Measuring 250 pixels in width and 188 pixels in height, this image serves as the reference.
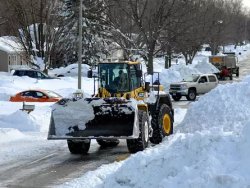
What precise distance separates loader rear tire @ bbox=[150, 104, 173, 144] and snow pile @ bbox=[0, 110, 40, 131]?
5041 mm

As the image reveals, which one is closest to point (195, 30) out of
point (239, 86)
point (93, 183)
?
point (239, 86)

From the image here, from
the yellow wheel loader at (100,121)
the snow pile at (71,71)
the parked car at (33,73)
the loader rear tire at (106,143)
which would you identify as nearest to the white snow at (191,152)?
the yellow wheel loader at (100,121)

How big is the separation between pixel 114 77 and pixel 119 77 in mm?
177

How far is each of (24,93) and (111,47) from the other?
2802cm

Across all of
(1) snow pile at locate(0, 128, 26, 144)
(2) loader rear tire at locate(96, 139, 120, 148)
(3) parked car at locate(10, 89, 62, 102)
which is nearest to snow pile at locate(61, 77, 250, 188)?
(2) loader rear tire at locate(96, 139, 120, 148)

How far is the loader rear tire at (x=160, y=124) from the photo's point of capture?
1595 centimetres

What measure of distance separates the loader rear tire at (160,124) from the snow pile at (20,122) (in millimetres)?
5041

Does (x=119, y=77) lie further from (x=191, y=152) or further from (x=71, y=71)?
(x=71, y=71)

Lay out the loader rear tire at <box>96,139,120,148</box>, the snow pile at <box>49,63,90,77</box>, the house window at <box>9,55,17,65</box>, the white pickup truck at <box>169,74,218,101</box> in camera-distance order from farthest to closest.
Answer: the house window at <box>9,55,17,65</box>
the snow pile at <box>49,63,90,77</box>
the white pickup truck at <box>169,74,218,101</box>
the loader rear tire at <box>96,139,120,148</box>

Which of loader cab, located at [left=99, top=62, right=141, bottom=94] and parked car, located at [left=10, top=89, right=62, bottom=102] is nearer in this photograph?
loader cab, located at [left=99, top=62, right=141, bottom=94]

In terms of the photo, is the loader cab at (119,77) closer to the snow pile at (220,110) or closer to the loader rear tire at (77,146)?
the loader rear tire at (77,146)

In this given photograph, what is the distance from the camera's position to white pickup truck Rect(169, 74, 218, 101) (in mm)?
37000

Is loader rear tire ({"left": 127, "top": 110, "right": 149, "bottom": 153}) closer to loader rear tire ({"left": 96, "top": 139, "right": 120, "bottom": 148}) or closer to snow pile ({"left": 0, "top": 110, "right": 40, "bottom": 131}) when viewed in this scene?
loader rear tire ({"left": 96, "top": 139, "right": 120, "bottom": 148})

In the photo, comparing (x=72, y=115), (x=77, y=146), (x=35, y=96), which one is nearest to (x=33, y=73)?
(x=35, y=96)
